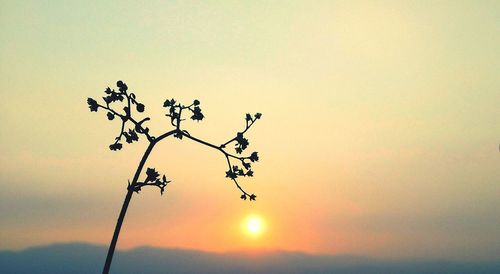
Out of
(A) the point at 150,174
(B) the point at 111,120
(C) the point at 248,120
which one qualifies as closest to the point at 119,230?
(A) the point at 150,174

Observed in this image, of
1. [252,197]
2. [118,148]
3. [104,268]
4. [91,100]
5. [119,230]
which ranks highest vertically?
[91,100]

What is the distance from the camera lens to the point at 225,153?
1273cm

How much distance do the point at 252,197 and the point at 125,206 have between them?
346 cm

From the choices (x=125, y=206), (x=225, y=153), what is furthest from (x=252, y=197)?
(x=125, y=206)

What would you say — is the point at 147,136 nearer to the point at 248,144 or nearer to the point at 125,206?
the point at 125,206

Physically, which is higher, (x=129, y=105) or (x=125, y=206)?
(x=129, y=105)

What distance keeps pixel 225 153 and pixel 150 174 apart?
Answer: 6.21ft

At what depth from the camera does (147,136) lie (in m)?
11.6

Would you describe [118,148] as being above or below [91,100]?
below

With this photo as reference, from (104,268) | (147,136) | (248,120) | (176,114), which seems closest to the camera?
(104,268)

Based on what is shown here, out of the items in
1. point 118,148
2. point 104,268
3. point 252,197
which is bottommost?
point 104,268

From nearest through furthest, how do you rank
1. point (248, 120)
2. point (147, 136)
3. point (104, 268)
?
point (104, 268)
point (147, 136)
point (248, 120)

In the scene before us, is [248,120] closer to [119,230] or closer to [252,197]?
[252,197]

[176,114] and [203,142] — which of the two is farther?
[176,114]
